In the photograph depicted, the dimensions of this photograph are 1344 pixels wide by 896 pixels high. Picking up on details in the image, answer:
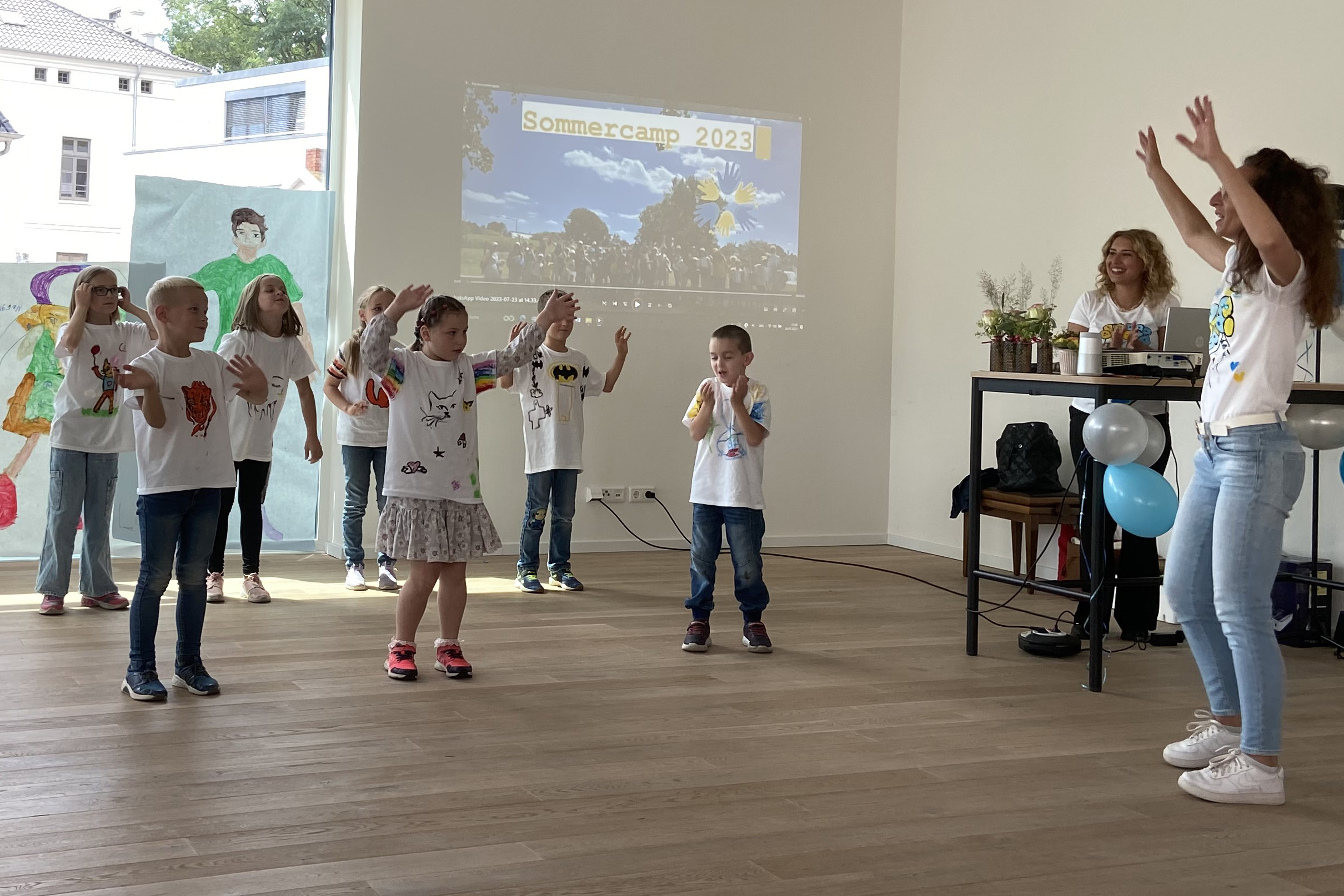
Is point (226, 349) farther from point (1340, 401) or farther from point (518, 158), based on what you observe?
point (1340, 401)

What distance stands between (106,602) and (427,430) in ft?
6.48

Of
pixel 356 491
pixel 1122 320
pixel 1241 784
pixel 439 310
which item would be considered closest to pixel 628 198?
pixel 356 491

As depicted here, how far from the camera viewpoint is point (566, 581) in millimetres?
5641

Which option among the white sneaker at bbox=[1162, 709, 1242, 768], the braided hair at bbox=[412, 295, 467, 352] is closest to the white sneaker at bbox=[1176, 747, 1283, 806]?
the white sneaker at bbox=[1162, 709, 1242, 768]

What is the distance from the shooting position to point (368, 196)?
6.26 meters

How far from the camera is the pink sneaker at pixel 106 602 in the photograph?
15.9 feet

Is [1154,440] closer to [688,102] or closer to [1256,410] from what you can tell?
[1256,410]

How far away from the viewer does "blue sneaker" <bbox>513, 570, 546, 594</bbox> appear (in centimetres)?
554

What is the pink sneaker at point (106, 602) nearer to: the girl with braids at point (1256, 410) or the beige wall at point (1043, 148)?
the girl with braids at point (1256, 410)

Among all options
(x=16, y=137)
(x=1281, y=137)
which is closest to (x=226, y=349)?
(x=16, y=137)

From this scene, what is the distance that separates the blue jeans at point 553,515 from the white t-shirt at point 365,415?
706 millimetres

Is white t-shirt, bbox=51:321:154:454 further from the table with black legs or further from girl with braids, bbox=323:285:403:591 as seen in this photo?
the table with black legs

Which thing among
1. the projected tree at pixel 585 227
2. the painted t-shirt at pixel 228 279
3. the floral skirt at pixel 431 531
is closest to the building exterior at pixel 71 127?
the painted t-shirt at pixel 228 279

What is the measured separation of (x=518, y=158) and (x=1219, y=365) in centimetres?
449
